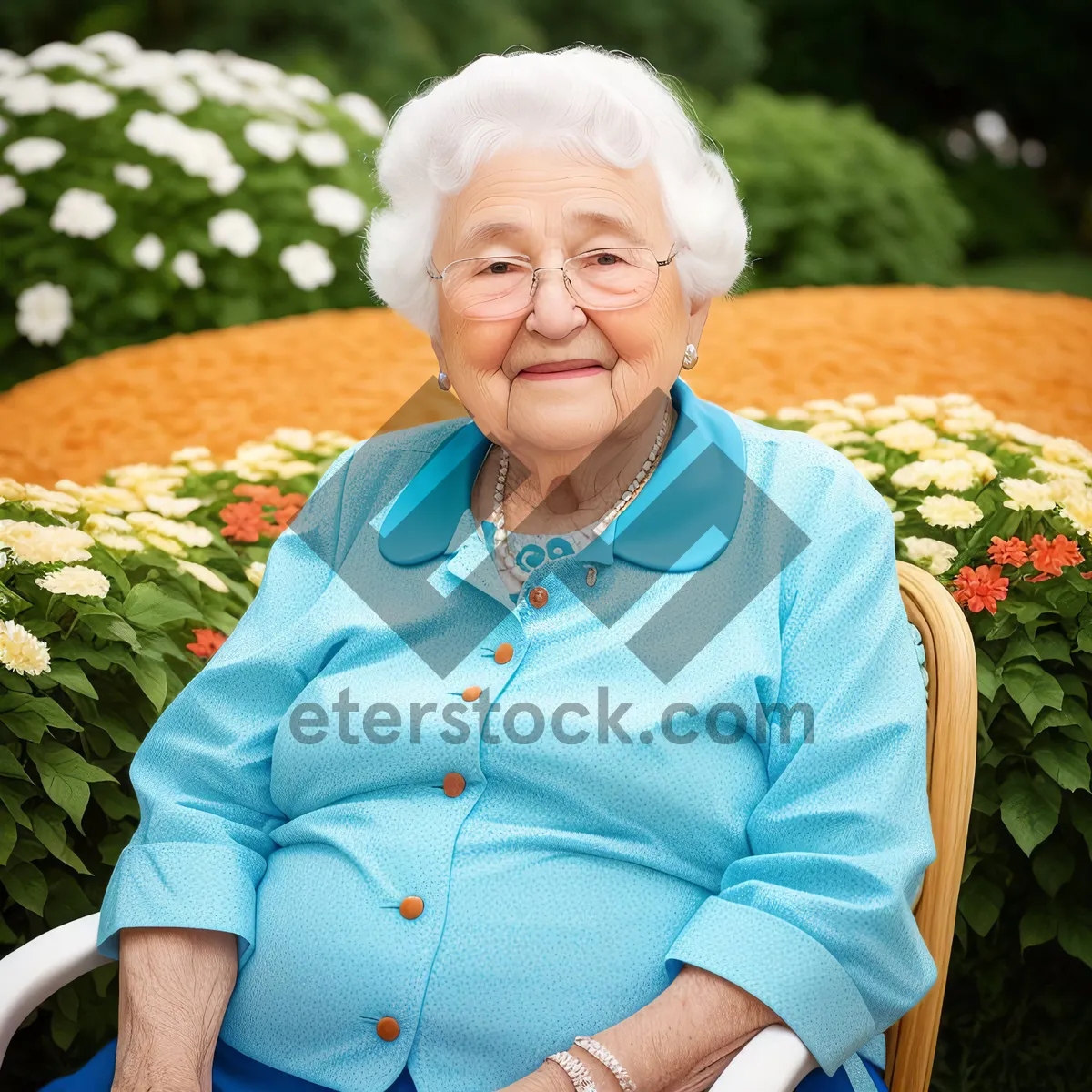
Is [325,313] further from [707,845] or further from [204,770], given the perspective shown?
[707,845]

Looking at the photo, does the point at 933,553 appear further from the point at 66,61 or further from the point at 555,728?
the point at 66,61

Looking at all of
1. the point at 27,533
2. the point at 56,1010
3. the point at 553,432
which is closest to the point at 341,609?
the point at 553,432

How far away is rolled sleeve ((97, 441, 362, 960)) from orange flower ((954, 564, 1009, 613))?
49.4 inches

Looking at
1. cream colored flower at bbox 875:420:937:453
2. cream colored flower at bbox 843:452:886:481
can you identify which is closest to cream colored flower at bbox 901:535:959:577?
cream colored flower at bbox 843:452:886:481

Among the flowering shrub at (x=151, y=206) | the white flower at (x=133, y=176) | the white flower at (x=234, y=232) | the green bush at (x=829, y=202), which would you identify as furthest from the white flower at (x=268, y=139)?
the green bush at (x=829, y=202)

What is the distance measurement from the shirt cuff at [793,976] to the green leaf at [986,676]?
89 centimetres

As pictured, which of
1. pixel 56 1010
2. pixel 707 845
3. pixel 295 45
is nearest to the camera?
pixel 707 845

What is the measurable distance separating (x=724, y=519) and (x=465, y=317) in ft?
1.71

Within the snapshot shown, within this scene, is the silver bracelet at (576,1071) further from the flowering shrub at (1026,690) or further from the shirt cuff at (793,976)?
the flowering shrub at (1026,690)

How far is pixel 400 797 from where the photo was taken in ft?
6.30

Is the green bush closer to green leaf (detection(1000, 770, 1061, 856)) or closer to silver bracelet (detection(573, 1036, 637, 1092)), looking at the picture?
green leaf (detection(1000, 770, 1061, 856))

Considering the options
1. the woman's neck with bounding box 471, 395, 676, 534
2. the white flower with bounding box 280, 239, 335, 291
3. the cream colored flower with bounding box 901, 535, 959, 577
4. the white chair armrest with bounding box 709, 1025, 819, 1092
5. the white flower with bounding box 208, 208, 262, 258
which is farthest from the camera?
the white flower with bounding box 280, 239, 335, 291

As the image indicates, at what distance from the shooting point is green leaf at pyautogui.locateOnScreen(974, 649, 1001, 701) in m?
2.38

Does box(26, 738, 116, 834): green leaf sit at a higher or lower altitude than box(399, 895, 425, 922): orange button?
lower
